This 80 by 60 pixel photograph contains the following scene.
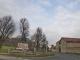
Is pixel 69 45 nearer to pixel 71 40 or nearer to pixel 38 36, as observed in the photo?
pixel 71 40

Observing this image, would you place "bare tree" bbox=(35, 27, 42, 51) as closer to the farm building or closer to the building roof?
the farm building

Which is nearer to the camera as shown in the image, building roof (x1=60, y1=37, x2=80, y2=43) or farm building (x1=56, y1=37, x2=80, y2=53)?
farm building (x1=56, y1=37, x2=80, y2=53)

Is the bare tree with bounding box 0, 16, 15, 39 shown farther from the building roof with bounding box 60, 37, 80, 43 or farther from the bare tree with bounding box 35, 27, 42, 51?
the building roof with bounding box 60, 37, 80, 43

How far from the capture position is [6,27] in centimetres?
9794

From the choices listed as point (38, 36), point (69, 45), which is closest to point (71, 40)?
point (69, 45)

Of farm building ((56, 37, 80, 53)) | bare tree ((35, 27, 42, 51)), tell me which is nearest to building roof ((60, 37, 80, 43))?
farm building ((56, 37, 80, 53))

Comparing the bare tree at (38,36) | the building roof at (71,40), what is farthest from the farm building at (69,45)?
the bare tree at (38,36)

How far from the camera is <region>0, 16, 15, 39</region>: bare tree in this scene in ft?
318

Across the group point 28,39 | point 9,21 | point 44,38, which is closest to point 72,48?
point 44,38

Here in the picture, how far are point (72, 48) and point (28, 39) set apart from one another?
27989 millimetres

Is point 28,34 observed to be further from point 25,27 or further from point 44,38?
point 44,38

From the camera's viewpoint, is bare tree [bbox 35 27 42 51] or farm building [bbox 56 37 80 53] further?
farm building [bbox 56 37 80 53]

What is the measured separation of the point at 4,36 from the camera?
9738 centimetres

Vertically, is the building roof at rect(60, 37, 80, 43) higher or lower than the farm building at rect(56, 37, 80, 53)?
higher
